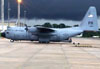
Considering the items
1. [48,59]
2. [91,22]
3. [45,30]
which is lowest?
[48,59]

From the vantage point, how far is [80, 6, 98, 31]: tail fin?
52.6 metres

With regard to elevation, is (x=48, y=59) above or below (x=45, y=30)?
below

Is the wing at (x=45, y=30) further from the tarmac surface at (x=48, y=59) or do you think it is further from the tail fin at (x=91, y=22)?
the tarmac surface at (x=48, y=59)

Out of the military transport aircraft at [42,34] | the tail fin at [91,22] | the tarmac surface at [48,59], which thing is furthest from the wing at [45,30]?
the tarmac surface at [48,59]

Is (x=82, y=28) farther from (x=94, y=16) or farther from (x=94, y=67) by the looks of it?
(x=94, y=67)

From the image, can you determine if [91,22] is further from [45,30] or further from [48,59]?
[48,59]

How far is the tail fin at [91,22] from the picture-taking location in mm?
52625

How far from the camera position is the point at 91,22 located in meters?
52.8

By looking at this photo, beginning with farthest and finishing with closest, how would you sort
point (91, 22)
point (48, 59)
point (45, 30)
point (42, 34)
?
point (91, 22)
point (42, 34)
point (45, 30)
point (48, 59)

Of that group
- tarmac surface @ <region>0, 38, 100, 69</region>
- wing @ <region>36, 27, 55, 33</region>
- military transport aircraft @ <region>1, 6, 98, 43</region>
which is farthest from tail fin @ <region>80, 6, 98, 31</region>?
tarmac surface @ <region>0, 38, 100, 69</region>

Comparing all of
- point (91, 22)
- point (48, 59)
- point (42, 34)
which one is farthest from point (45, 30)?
point (48, 59)

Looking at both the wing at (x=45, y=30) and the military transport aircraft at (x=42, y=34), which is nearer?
the wing at (x=45, y=30)

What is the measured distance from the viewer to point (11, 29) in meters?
51.4

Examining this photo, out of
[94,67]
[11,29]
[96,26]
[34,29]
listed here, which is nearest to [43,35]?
[34,29]
